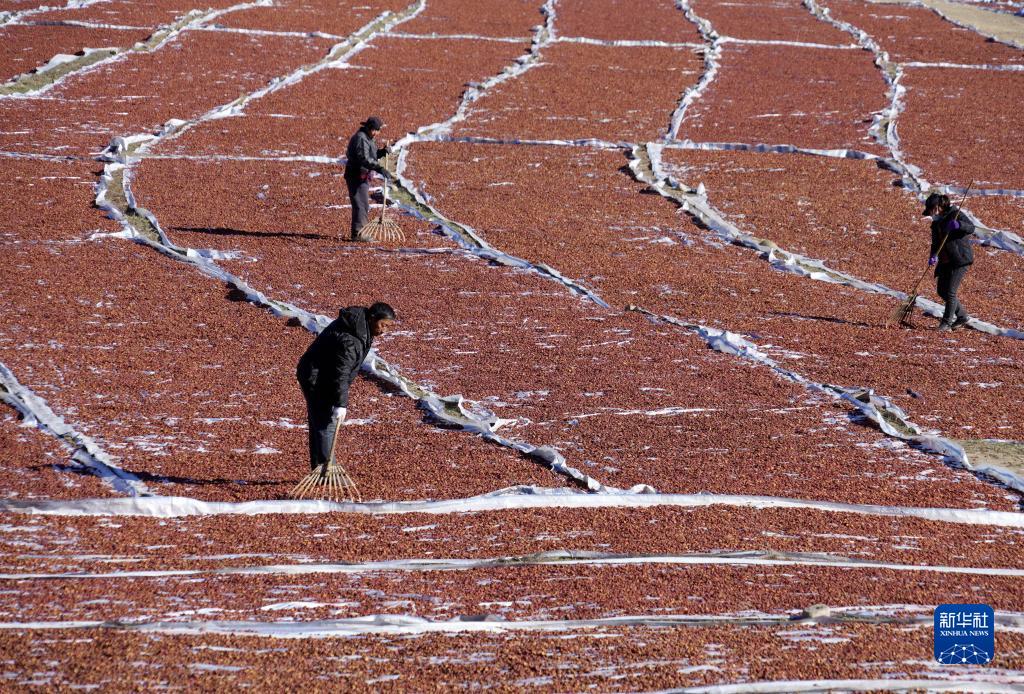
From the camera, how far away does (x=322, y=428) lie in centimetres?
870

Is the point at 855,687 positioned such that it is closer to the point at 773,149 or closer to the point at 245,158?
the point at 245,158

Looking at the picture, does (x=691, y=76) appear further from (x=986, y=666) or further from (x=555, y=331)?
(x=986, y=666)

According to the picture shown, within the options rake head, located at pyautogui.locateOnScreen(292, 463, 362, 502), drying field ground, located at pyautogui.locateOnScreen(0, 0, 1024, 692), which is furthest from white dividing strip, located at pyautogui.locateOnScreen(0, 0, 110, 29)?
rake head, located at pyautogui.locateOnScreen(292, 463, 362, 502)

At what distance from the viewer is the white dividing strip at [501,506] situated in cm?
828

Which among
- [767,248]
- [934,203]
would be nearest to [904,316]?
[934,203]

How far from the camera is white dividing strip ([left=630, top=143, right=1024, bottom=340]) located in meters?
14.3

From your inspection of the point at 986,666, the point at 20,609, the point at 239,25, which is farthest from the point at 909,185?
the point at 239,25

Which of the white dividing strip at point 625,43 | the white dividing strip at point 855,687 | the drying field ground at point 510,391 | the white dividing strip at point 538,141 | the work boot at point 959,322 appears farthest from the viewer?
the white dividing strip at point 625,43

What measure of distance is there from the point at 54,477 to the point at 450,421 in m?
3.15

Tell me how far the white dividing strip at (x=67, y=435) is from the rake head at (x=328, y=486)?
3.56 feet

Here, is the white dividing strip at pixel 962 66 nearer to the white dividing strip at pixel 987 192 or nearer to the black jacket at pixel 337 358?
the white dividing strip at pixel 987 192

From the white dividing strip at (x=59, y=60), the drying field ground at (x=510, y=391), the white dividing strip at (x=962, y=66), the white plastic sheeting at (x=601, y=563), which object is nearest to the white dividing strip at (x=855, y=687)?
the drying field ground at (x=510, y=391)

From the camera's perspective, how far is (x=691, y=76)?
2922 centimetres

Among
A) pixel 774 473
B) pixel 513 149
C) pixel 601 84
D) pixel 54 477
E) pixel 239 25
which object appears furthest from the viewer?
pixel 239 25
